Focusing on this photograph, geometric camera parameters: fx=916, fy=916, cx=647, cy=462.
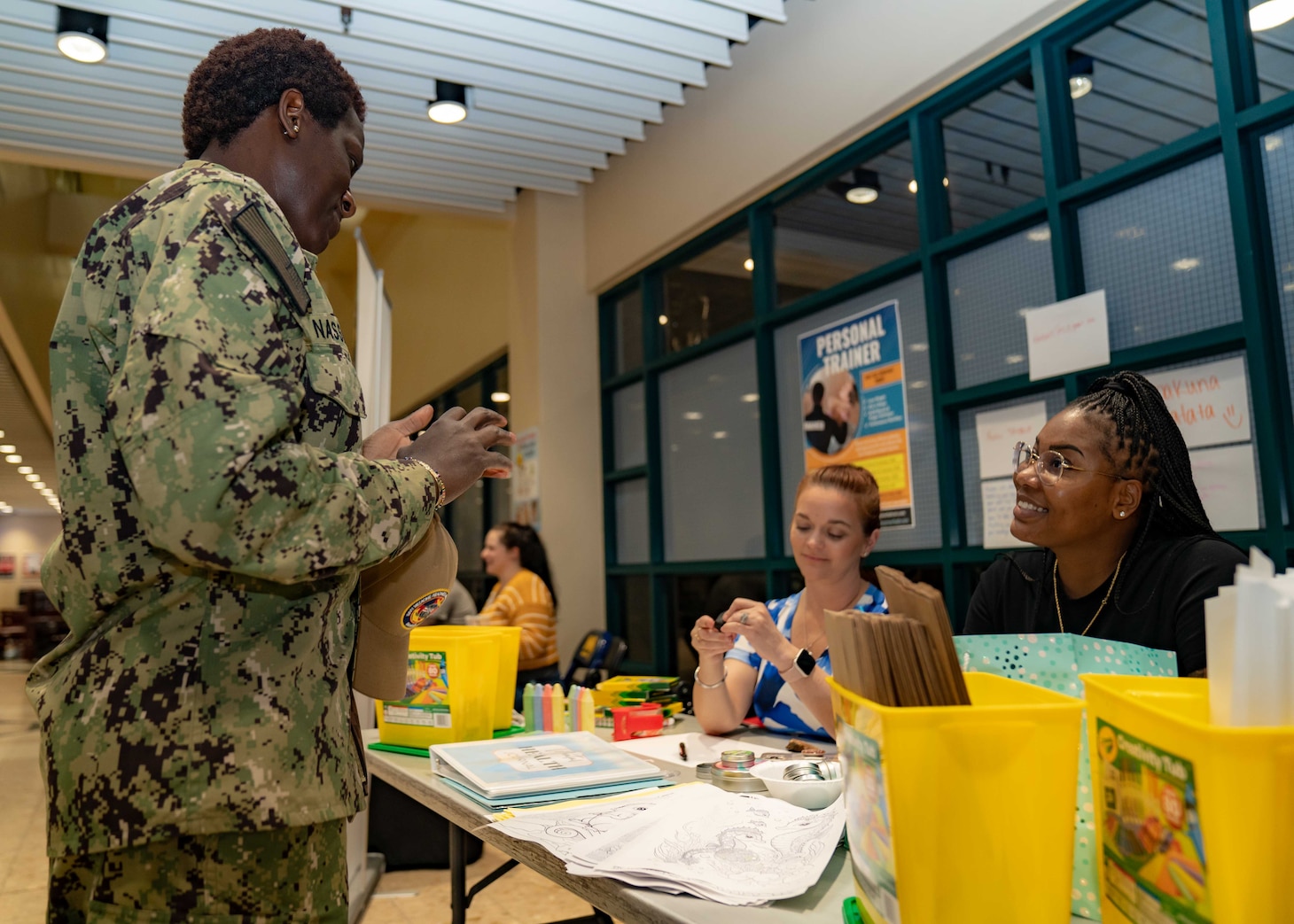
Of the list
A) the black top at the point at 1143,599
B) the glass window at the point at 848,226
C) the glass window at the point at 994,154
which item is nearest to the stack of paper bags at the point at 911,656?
the black top at the point at 1143,599

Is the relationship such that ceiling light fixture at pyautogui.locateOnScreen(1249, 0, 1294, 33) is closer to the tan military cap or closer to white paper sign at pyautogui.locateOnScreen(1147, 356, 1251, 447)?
white paper sign at pyautogui.locateOnScreen(1147, 356, 1251, 447)

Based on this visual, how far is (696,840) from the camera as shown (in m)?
1.06

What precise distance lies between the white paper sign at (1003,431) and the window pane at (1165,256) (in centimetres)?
35

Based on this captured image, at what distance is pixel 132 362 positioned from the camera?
0.86 metres

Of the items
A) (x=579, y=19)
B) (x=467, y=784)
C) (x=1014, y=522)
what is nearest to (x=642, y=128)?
(x=579, y=19)

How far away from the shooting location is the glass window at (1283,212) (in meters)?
2.36

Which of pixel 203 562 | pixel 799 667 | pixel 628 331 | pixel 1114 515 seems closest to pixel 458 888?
pixel 799 667

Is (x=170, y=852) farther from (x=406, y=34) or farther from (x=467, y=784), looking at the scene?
(x=406, y=34)

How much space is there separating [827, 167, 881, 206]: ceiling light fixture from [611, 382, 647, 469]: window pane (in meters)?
1.73

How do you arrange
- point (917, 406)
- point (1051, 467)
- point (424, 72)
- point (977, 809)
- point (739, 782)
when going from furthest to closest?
1. point (424, 72)
2. point (917, 406)
3. point (1051, 467)
4. point (739, 782)
5. point (977, 809)


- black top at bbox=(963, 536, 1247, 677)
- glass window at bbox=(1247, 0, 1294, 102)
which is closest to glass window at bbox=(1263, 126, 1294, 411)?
glass window at bbox=(1247, 0, 1294, 102)

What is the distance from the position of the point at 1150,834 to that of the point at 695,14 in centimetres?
389

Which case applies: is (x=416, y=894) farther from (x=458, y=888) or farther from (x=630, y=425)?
(x=630, y=425)

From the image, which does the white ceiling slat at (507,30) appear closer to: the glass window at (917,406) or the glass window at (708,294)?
the glass window at (708,294)
